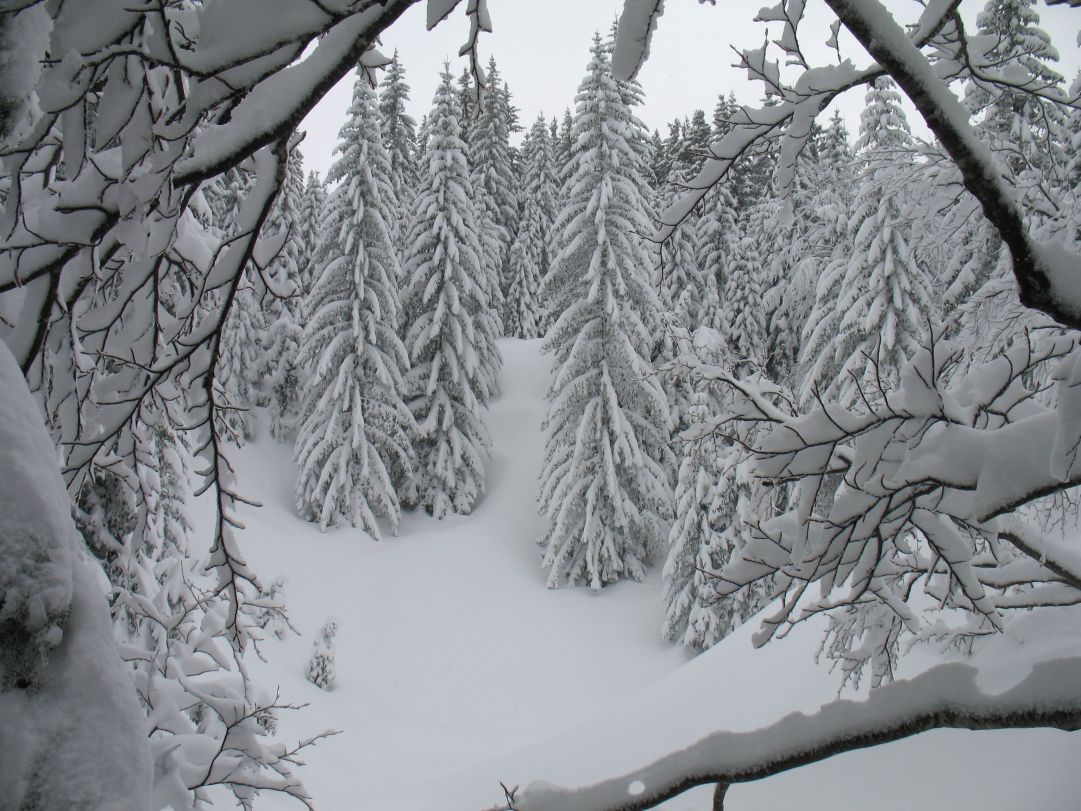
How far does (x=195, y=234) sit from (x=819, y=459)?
7.68 ft

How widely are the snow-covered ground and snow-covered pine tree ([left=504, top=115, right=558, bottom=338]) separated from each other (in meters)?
9.66

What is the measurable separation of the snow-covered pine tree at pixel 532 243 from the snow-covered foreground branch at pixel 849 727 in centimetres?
3413

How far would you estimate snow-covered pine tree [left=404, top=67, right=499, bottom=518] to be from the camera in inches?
835

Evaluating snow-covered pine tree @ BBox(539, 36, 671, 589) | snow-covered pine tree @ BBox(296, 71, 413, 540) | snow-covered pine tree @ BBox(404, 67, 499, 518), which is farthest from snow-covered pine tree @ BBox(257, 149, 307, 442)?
snow-covered pine tree @ BBox(539, 36, 671, 589)

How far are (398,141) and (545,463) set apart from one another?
55.8 feet

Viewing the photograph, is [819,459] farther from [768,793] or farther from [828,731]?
[768,793]

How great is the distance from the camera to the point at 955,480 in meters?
1.85

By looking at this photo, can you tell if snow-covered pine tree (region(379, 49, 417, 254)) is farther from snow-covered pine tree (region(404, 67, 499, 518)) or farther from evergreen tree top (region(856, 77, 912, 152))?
evergreen tree top (region(856, 77, 912, 152))

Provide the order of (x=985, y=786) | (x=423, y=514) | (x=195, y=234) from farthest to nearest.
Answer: (x=423, y=514), (x=985, y=786), (x=195, y=234)

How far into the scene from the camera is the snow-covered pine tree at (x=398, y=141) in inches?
943

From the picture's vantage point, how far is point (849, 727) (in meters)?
1.31

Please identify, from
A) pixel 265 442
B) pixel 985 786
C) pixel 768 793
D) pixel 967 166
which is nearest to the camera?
pixel 967 166

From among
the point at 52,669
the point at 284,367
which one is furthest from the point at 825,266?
the point at 52,669

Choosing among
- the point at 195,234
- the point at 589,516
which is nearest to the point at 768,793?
the point at 195,234
